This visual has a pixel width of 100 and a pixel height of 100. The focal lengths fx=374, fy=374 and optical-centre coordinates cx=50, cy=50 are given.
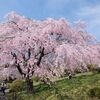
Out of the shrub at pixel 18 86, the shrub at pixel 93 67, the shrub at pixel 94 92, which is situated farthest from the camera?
the shrub at pixel 93 67

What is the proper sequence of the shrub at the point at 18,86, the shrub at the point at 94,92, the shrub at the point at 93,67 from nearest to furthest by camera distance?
the shrub at the point at 94,92, the shrub at the point at 18,86, the shrub at the point at 93,67

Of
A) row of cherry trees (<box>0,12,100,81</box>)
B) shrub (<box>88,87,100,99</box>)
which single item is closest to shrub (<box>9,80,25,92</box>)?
row of cherry trees (<box>0,12,100,81</box>)

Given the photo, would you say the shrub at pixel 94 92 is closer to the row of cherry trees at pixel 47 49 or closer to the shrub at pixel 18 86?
the row of cherry trees at pixel 47 49

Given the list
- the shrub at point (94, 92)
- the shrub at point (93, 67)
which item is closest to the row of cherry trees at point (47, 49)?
the shrub at point (94, 92)

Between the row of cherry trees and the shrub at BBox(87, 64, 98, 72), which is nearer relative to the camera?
the row of cherry trees

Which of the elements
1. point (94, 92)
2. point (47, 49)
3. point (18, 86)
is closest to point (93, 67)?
point (18, 86)

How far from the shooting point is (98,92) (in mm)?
20422

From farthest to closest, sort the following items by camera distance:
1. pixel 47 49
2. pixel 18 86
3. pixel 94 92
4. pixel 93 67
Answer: pixel 93 67 → pixel 18 86 → pixel 47 49 → pixel 94 92

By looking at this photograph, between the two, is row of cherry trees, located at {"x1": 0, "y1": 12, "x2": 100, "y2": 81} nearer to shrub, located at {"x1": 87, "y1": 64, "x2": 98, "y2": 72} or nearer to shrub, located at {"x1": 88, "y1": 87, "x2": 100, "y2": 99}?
shrub, located at {"x1": 88, "y1": 87, "x2": 100, "y2": 99}

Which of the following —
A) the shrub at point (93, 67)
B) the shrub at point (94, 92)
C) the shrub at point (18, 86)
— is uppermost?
the shrub at point (93, 67)

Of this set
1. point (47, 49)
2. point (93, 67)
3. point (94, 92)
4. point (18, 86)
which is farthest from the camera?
point (93, 67)

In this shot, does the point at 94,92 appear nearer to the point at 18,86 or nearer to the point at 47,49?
the point at 47,49

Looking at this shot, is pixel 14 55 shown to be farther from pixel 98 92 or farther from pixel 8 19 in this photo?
pixel 98 92

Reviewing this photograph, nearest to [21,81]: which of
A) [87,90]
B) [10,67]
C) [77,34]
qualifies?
Answer: [10,67]
